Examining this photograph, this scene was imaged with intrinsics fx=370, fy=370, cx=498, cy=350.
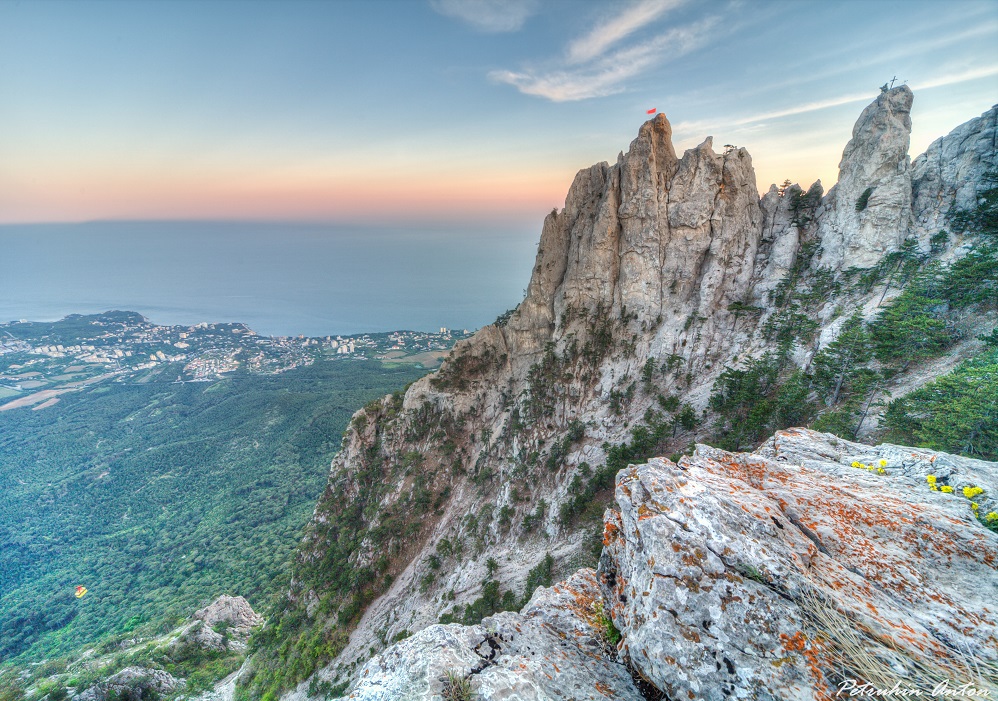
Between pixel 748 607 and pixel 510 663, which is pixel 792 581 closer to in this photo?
pixel 748 607

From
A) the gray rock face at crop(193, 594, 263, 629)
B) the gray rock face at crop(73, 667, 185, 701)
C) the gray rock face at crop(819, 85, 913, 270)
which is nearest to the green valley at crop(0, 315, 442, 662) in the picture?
the gray rock face at crop(193, 594, 263, 629)

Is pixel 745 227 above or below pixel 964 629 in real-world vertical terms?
above

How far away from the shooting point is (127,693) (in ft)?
116

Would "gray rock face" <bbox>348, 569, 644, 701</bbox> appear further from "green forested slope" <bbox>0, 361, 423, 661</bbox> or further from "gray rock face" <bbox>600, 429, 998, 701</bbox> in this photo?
"green forested slope" <bbox>0, 361, 423, 661</bbox>

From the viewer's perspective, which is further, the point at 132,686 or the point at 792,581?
the point at 132,686

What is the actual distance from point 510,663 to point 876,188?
145ft

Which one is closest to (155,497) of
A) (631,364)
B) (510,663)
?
(631,364)

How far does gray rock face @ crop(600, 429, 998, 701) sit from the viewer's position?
208 inches

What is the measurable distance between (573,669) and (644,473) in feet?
13.4

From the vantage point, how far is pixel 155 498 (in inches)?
3730

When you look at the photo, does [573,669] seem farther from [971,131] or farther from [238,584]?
[238,584]

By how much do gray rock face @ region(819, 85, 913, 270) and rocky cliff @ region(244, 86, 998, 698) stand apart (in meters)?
0.15

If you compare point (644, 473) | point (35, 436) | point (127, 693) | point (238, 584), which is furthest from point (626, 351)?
point (35, 436)

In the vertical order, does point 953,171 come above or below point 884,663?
above
